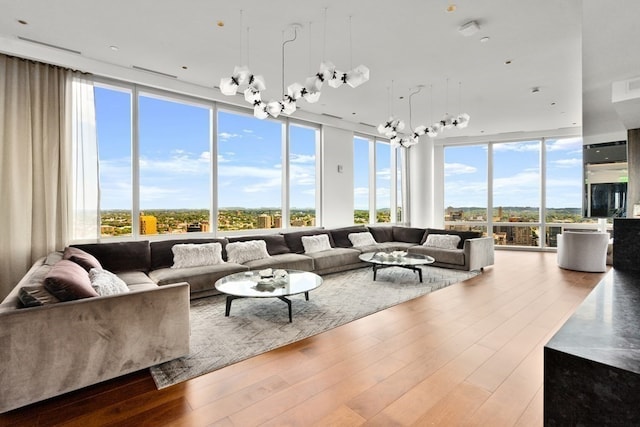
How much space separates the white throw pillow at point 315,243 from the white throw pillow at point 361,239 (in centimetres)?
72

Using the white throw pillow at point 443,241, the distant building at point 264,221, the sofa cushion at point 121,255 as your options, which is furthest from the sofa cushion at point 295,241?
the white throw pillow at point 443,241

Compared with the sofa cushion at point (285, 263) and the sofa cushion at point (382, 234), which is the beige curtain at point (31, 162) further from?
the sofa cushion at point (382, 234)

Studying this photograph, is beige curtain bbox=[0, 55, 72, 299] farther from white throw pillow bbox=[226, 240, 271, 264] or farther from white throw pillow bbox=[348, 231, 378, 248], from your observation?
white throw pillow bbox=[348, 231, 378, 248]

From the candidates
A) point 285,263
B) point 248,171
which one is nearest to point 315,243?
point 285,263

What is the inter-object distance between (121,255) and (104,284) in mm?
1708

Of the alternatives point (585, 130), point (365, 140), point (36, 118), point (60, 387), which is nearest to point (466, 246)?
point (585, 130)

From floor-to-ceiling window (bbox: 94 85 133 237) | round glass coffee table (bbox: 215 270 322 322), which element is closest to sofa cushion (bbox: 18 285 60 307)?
round glass coffee table (bbox: 215 270 322 322)

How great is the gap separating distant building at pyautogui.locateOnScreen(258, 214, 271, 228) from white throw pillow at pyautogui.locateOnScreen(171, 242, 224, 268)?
5.35ft

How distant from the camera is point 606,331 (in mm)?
Answer: 771

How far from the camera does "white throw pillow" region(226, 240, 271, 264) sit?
186 inches

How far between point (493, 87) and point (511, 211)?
15.6 feet

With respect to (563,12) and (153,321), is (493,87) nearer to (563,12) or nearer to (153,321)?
(563,12)

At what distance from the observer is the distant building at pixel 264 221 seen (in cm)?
614

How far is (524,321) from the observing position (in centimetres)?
325
